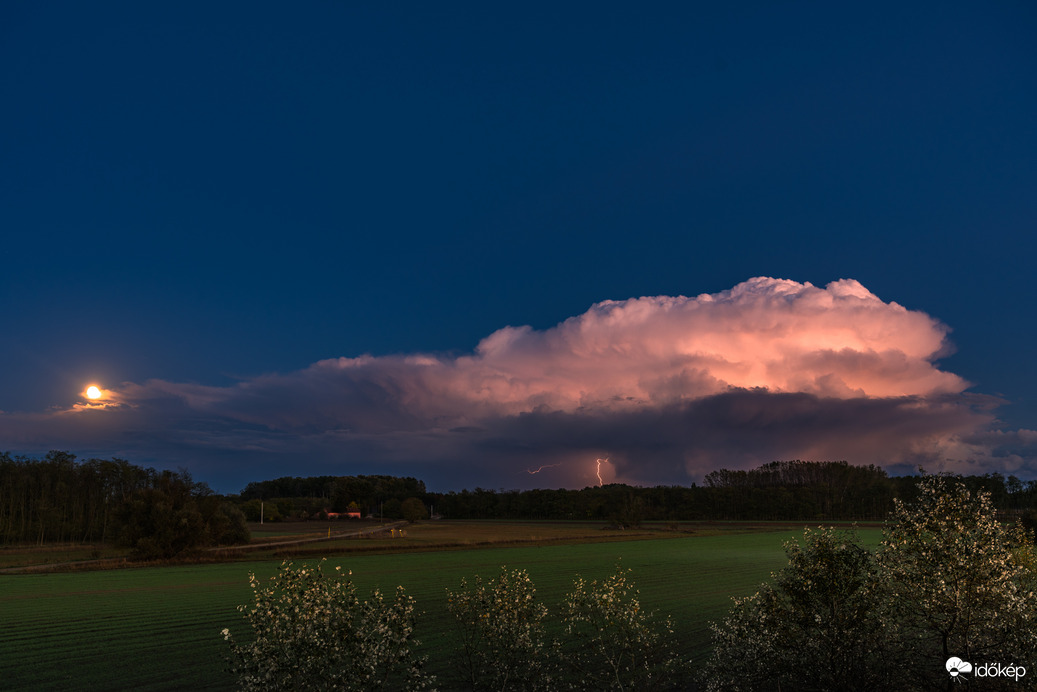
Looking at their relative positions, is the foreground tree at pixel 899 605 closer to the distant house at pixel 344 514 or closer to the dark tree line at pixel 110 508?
the dark tree line at pixel 110 508

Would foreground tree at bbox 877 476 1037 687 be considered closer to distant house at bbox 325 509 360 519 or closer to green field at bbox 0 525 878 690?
green field at bbox 0 525 878 690

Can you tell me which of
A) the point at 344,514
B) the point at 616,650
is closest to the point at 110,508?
the point at 344,514

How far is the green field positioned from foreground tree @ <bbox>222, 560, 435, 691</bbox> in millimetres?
5140

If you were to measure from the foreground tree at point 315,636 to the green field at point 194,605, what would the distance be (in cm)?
514

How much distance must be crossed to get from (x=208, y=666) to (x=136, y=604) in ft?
61.3

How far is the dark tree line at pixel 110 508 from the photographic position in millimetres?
64812

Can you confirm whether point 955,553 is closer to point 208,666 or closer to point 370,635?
point 370,635

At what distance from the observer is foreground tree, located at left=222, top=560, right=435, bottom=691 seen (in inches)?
460

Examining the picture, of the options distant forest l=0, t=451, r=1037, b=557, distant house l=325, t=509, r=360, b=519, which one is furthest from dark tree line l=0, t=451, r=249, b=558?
distant house l=325, t=509, r=360, b=519

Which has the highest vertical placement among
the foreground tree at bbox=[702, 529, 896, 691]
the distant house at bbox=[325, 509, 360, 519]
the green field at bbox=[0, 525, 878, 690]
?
the foreground tree at bbox=[702, 529, 896, 691]

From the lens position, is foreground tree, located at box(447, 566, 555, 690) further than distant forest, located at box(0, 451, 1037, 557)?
No

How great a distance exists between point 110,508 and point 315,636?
10882 cm

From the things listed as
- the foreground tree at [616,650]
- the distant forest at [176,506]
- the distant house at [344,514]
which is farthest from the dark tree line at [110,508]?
the distant house at [344,514]

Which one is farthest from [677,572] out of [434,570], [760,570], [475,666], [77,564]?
[77,564]
